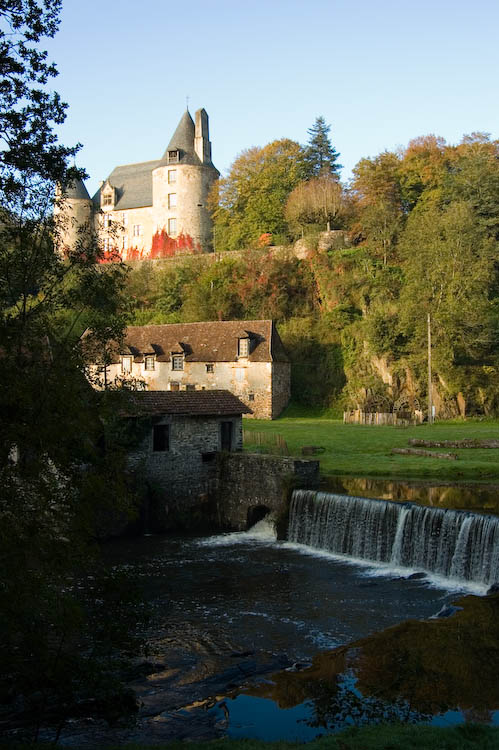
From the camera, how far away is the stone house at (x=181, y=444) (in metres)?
26.1

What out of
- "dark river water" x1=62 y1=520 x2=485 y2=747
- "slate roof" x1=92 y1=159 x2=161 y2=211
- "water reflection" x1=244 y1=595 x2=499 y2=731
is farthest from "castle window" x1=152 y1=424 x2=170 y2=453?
"slate roof" x1=92 y1=159 x2=161 y2=211

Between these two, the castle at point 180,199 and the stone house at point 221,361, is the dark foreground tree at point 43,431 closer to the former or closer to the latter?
the stone house at point 221,361

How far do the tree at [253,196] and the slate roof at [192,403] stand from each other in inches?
1553

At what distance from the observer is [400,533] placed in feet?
67.8

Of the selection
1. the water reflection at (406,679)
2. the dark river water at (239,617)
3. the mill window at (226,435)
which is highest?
Answer: the mill window at (226,435)

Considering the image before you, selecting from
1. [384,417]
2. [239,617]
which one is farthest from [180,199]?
[239,617]

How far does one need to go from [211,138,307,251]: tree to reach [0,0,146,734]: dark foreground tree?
2201 inches

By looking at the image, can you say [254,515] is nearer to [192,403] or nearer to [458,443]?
[192,403]

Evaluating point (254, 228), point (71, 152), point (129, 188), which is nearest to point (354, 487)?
point (71, 152)

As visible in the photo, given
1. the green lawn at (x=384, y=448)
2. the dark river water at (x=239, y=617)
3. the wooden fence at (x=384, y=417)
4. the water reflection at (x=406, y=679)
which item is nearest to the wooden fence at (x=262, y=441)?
the green lawn at (x=384, y=448)

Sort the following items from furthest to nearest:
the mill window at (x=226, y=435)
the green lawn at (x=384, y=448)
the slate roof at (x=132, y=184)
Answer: the slate roof at (x=132, y=184) → the mill window at (x=226, y=435) → the green lawn at (x=384, y=448)

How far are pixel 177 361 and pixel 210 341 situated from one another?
2.90m

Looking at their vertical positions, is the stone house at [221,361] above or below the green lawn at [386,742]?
above

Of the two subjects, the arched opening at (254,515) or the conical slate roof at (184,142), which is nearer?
the arched opening at (254,515)
